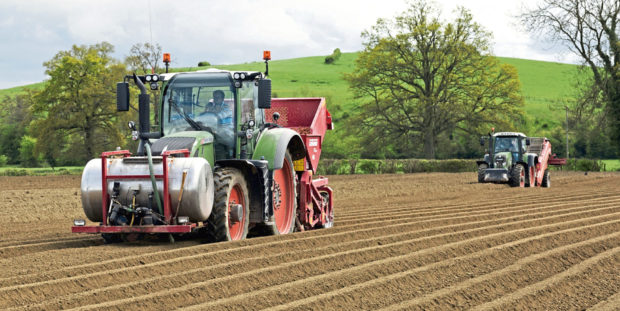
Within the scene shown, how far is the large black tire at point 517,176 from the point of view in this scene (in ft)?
82.1

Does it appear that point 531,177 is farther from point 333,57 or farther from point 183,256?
point 333,57

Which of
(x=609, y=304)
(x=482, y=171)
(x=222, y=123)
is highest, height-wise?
(x=222, y=123)

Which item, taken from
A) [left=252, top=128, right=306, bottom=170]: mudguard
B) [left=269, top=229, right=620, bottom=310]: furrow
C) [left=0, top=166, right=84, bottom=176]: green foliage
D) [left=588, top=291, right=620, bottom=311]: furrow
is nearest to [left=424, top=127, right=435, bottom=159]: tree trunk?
[left=0, top=166, right=84, bottom=176]: green foliage

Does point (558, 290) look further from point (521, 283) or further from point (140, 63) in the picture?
point (140, 63)

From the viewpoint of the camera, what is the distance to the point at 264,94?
946 cm

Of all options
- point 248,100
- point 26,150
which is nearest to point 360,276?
point 248,100

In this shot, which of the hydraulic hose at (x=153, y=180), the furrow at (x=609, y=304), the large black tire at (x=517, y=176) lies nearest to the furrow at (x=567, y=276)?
the furrow at (x=609, y=304)

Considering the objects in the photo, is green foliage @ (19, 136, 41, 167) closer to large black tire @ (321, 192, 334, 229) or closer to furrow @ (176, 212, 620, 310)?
large black tire @ (321, 192, 334, 229)

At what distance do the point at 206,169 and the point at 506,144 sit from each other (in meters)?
19.1

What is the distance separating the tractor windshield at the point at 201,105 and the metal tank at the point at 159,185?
1.13 m

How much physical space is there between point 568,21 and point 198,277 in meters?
35.3

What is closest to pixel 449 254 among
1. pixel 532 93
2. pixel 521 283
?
pixel 521 283

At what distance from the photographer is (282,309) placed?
587 cm

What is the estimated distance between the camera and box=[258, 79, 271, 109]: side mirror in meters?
9.44
